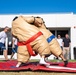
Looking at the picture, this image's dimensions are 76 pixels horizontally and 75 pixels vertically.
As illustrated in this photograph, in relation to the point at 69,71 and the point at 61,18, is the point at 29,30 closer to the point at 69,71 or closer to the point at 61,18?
the point at 69,71

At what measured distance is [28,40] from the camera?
8.16m

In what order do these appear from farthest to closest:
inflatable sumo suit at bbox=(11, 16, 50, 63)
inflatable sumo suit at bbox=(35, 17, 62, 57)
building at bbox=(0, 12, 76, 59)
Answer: building at bbox=(0, 12, 76, 59), inflatable sumo suit at bbox=(35, 17, 62, 57), inflatable sumo suit at bbox=(11, 16, 50, 63)

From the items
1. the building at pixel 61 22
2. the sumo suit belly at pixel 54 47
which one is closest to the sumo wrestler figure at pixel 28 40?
the sumo suit belly at pixel 54 47

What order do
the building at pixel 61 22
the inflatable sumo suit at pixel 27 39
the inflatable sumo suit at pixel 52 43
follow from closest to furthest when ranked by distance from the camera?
the inflatable sumo suit at pixel 27 39 → the inflatable sumo suit at pixel 52 43 → the building at pixel 61 22

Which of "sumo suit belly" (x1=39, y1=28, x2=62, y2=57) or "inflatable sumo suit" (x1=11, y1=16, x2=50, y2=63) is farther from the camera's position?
"sumo suit belly" (x1=39, y1=28, x2=62, y2=57)

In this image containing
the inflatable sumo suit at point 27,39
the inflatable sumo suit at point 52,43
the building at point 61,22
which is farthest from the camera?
the building at point 61,22

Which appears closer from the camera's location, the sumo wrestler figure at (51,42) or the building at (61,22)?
the sumo wrestler figure at (51,42)

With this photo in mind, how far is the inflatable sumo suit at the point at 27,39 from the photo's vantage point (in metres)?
8.06

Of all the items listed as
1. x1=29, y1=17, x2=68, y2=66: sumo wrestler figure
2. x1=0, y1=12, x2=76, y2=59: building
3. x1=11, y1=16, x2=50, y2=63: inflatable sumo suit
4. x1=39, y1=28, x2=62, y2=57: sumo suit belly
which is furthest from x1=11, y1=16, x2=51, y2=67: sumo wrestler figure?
x1=0, y1=12, x2=76, y2=59: building

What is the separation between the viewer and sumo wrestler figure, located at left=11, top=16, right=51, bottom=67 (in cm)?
806

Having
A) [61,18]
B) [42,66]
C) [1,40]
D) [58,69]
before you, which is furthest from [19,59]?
[61,18]

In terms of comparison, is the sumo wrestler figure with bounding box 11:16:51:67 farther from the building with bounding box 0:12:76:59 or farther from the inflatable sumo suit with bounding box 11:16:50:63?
the building with bounding box 0:12:76:59

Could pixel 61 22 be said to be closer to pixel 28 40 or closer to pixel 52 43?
pixel 52 43

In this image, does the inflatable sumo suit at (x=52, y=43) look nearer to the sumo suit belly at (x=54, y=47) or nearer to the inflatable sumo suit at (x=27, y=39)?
the sumo suit belly at (x=54, y=47)
